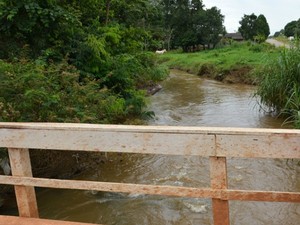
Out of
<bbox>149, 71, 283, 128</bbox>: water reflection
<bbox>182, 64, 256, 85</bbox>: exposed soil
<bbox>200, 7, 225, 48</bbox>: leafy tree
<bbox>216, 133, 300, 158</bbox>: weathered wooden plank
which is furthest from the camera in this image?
<bbox>200, 7, 225, 48</bbox>: leafy tree

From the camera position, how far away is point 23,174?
244 centimetres

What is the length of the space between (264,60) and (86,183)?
25.1 ft

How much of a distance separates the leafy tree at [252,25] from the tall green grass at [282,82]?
111ft

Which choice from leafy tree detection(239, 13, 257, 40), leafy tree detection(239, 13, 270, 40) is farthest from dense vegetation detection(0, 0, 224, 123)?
leafy tree detection(239, 13, 257, 40)

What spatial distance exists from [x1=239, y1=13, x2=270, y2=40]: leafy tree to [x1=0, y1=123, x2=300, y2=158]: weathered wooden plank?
134 feet

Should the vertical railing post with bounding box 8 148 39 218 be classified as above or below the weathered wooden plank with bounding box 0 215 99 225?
above

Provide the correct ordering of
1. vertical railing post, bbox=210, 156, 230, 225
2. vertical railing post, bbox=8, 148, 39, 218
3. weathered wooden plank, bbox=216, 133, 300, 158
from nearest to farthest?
1. weathered wooden plank, bbox=216, 133, 300, 158
2. vertical railing post, bbox=210, 156, 230, 225
3. vertical railing post, bbox=8, 148, 39, 218

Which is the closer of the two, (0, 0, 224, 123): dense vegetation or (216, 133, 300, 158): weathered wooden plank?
(216, 133, 300, 158): weathered wooden plank

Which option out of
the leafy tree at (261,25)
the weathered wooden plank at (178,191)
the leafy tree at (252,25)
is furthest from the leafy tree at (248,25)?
the weathered wooden plank at (178,191)

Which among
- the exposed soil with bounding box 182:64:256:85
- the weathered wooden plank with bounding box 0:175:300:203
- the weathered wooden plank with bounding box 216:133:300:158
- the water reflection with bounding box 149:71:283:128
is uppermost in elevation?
the weathered wooden plank with bounding box 216:133:300:158

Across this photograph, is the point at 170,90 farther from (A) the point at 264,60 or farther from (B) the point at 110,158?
(B) the point at 110,158

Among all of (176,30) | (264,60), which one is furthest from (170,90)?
(176,30)

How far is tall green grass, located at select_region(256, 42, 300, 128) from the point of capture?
770 cm

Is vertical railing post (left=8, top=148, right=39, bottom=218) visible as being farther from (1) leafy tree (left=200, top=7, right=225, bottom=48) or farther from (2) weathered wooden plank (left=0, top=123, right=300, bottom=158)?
(1) leafy tree (left=200, top=7, right=225, bottom=48)
